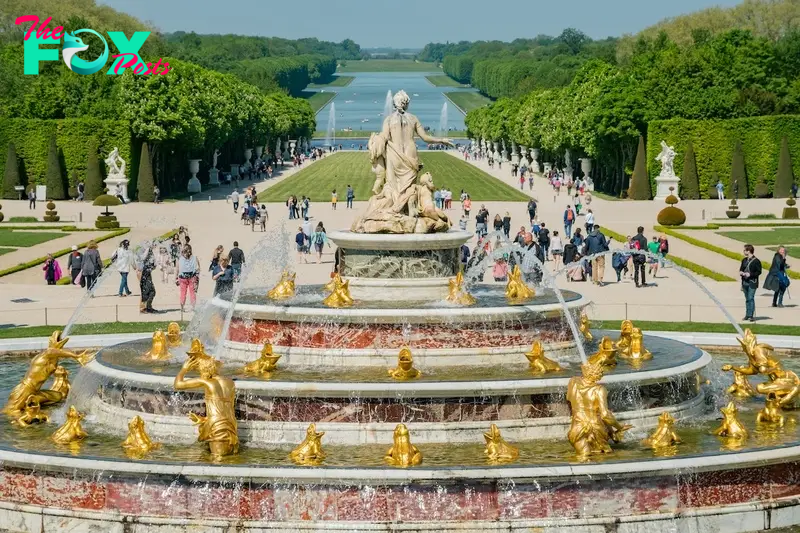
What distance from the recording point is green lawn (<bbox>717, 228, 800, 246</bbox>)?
186 ft

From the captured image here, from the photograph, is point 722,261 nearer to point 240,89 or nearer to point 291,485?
point 291,485

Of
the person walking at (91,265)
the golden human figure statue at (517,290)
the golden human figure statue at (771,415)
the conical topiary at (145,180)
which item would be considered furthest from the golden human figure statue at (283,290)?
the conical topiary at (145,180)

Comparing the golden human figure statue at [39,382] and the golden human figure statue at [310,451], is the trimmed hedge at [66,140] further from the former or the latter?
the golden human figure statue at [310,451]

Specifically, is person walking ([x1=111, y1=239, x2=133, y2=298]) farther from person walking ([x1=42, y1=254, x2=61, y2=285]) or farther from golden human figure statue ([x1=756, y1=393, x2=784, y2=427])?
golden human figure statue ([x1=756, y1=393, x2=784, y2=427])

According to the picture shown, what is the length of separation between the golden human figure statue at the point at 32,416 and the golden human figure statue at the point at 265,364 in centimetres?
309

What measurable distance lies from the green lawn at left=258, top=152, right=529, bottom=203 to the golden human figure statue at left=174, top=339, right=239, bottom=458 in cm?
6149

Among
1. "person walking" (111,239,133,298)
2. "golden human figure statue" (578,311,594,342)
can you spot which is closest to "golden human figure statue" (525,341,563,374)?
"golden human figure statue" (578,311,594,342)

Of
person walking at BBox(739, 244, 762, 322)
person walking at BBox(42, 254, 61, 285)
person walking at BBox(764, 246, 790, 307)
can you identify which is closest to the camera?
person walking at BBox(739, 244, 762, 322)

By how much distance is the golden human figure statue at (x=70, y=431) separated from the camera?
2073 cm

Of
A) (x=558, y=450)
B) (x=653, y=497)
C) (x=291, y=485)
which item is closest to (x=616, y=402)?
(x=558, y=450)

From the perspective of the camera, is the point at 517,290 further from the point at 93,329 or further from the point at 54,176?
the point at 54,176

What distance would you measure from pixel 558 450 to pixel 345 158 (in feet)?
401

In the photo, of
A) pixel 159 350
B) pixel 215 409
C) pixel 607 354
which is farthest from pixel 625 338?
pixel 215 409

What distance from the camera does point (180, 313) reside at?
36.3 metres
